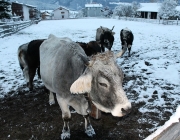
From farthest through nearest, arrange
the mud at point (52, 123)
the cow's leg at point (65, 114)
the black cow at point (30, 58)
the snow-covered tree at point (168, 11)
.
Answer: the snow-covered tree at point (168, 11) → the black cow at point (30, 58) → the mud at point (52, 123) → the cow's leg at point (65, 114)

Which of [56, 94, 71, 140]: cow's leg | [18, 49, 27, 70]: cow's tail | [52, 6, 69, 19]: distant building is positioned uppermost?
[52, 6, 69, 19]: distant building

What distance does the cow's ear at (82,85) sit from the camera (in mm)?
2311

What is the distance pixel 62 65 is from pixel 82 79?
919 millimetres

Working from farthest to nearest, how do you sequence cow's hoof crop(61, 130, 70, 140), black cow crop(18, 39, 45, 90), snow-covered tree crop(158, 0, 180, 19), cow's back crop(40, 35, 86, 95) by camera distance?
snow-covered tree crop(158, 0, 180, 19) → black cow crop(18, 39, 45, 90) → cow's hoof crop(61, 130, 70, 140) → cow's back crop(40, 35, 86, 95)

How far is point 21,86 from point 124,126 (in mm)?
3463

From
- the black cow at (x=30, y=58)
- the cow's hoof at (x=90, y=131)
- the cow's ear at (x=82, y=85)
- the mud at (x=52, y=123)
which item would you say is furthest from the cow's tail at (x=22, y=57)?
the cow's ear at (x=82, y=85)

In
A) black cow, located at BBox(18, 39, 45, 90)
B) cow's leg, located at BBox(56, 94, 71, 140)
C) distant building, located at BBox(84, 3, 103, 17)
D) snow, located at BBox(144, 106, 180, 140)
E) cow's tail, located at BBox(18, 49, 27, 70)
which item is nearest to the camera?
snow, located at BBox(144, 106, 180, 140)

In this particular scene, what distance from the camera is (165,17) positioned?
40438 mm

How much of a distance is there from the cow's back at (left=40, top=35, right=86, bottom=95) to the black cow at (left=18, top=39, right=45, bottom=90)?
1244 mm

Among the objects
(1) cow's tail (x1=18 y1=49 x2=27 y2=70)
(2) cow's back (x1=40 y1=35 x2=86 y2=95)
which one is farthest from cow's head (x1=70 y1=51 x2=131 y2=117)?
(1) cow's tail (x1=18 y1=49 x2=27 y2=70)

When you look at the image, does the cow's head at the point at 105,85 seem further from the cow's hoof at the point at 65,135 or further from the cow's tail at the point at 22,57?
the cow's tail at the point at 22,57

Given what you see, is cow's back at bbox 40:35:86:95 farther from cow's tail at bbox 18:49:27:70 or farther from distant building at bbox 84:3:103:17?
distant building at bbox 84:3:103:17

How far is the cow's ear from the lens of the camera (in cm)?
231

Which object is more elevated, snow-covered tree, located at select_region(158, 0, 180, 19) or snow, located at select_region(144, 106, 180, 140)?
snow-covered tree, located at select_region(158, 0, 180, 19)
